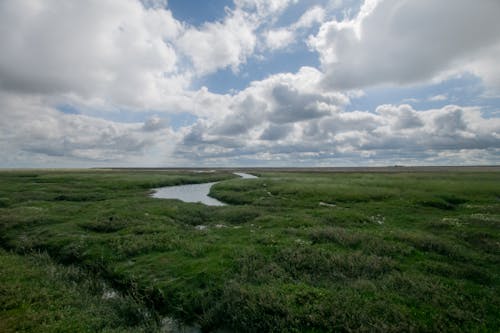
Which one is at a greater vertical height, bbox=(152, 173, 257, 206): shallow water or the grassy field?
the grassy field

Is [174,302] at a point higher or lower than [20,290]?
lower

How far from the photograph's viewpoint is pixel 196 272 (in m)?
13.9

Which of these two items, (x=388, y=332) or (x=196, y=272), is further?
(x=196, y=272)

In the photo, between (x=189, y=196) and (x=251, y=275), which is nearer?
(x=251, y=275)

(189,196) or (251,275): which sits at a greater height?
(251,275)

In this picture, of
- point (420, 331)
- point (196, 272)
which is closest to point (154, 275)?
point (196, 272)

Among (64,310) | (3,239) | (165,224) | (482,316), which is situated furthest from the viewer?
(165,224)

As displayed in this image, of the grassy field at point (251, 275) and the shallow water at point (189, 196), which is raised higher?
the grassy field at point (251, 275)

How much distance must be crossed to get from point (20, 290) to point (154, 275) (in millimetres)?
5977

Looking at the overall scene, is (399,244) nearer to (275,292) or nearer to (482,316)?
(482,316)

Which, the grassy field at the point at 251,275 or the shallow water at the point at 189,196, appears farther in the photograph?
the shallow water at the point at 189,196

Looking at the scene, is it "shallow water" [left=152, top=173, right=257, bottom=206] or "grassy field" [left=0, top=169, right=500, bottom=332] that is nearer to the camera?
"grassy field" [left=0, top=169, right=500, bottom=332]

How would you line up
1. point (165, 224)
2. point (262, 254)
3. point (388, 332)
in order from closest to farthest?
point (388, 332), point (262, 254), point (165, 224)

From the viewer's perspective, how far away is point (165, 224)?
24.8 metres
